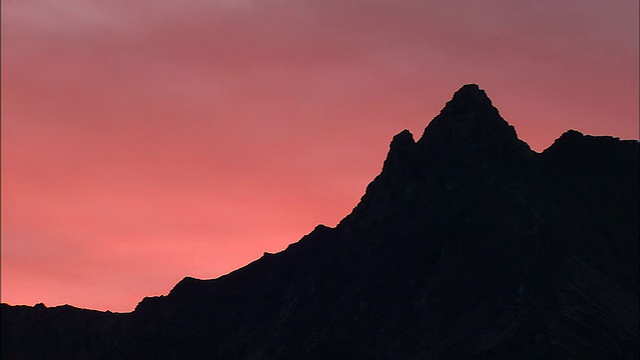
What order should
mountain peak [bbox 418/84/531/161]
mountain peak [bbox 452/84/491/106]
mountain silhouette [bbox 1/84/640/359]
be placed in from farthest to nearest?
mountain peak [bbox 452/84/491/106] < mountain peak [bbox 418/84/531/161] < mountain silhouette [bbox 1/84/640/359]

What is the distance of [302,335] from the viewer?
16925 centimetres

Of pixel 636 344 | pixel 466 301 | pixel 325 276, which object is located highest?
pixel 325 276

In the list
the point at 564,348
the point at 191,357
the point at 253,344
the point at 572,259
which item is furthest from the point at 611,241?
the point at 191,357

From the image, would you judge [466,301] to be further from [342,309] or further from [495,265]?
[342,309]

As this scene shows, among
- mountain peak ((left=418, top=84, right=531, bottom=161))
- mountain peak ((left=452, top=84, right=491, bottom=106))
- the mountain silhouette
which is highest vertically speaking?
mountain peak ((left=452, top=84, right=491, bottom=106))

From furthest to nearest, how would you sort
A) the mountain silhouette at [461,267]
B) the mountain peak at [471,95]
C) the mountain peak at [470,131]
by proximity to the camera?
the mountain peak at [471,95]
the mountain peak at [470,131]
the mountain silhouette at [461,267]

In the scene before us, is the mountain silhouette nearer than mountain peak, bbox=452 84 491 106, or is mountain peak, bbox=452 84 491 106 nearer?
the mountain silhouette

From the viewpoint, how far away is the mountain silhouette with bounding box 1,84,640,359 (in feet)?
453

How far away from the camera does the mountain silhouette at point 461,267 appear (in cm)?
13812

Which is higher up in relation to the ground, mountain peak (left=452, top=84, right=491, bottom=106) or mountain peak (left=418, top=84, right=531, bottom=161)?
mountain peak (left=452, top=84, right=491, bottom=106)

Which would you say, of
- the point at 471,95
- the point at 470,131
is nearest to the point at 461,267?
the point at 470,131

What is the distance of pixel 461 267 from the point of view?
513 feet

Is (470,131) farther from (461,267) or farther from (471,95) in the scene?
(461,267)

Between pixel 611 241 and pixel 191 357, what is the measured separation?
2559 inches
